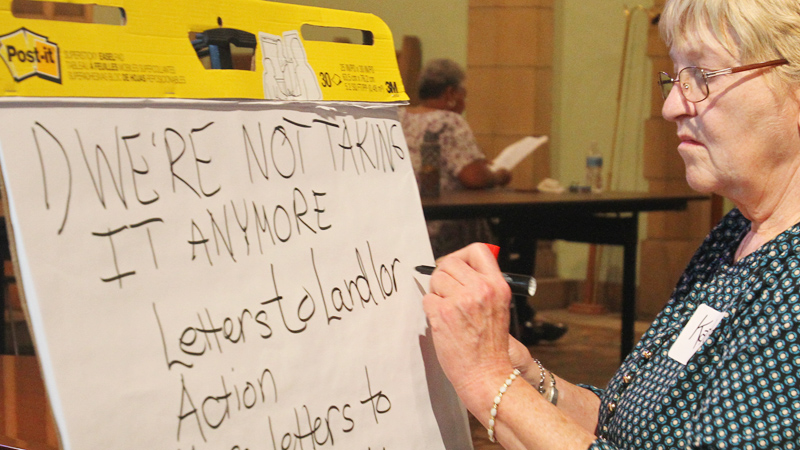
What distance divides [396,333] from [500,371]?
0.42 feet

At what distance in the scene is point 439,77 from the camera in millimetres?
3697

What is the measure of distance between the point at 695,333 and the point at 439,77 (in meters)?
2.91

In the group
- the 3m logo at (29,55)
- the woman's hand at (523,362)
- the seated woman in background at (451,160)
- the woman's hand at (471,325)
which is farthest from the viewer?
the seated woman in background at (451,160)

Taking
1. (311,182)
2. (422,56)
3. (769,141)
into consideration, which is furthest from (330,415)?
(422,56)

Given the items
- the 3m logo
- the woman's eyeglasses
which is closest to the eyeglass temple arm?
the woman's eyeglasses

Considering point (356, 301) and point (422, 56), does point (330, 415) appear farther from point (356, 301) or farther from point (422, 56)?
point (422, 56)

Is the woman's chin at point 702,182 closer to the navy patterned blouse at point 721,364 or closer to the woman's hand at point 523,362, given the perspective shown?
the navy patterned blouse at point 721,364

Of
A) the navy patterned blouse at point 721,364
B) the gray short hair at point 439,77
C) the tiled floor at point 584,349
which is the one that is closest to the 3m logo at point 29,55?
the navy patterned blouse at point 721,364

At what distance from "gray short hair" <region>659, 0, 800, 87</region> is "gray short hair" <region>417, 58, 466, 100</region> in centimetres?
285

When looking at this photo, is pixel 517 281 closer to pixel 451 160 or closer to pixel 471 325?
pixel 471 325

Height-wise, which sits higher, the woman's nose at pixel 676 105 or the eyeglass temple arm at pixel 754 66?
the eyeglass temple arm at pixel 754 66

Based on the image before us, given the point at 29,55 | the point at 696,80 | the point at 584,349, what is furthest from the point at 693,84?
the point at 584,349

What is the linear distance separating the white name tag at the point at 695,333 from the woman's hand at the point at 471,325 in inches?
8.7

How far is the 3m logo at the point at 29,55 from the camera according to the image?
1.88ft
